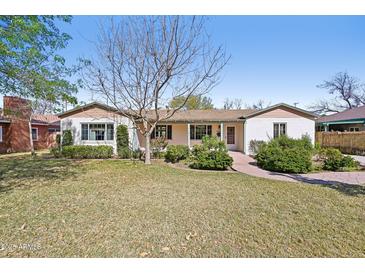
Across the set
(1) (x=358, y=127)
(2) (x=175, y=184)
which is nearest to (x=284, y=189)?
(2) (x=175, y=184)

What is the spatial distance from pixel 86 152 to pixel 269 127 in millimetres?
14562

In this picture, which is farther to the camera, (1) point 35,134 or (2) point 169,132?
(1) point 35,134

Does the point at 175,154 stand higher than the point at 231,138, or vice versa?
the point at 231,138

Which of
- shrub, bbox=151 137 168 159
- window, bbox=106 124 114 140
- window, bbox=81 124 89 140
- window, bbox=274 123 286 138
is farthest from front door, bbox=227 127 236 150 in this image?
window, bbox=81 124 89 140

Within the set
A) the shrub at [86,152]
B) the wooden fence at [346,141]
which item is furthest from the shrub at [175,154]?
the wooden fence at [346,141]

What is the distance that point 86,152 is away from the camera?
612 inches

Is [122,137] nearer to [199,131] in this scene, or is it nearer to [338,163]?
[199,131]

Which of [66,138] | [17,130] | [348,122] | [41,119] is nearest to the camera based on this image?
[66,138]

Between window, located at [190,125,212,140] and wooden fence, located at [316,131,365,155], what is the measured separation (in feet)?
37.1

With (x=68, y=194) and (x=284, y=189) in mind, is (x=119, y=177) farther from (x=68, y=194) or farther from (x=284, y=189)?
(x=284, y=189)

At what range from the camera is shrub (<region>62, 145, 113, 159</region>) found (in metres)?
15.5

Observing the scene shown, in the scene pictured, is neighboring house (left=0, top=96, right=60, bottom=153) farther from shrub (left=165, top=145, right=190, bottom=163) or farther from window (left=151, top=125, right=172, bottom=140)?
shrub (left=165, top=145, right=190, bottom=163)

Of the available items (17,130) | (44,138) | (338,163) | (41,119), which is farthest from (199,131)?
(41,119)

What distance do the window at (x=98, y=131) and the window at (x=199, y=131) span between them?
287 inches
